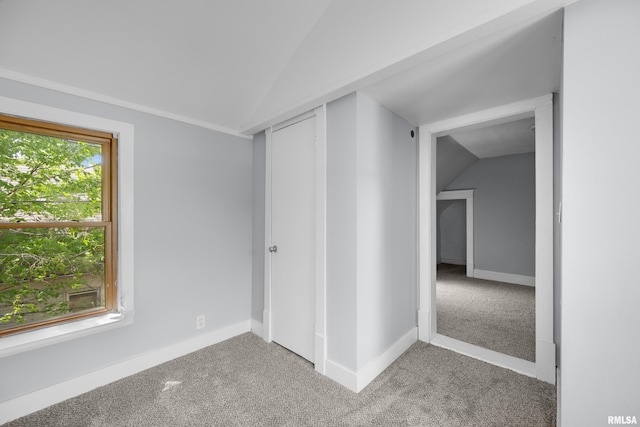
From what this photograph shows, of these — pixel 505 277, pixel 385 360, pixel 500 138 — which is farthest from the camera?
pixel 505 277

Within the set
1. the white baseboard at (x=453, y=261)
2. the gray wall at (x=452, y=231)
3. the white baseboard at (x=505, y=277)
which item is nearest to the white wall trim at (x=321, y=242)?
the white baseboard at (x=505, y=277)

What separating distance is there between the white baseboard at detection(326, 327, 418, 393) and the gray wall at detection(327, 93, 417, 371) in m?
0.04

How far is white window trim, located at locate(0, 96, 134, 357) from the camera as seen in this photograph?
5.32ft

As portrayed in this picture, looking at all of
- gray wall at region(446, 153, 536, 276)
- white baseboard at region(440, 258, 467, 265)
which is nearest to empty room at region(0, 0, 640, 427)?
gray wall at region(446, 153, 536, 276)

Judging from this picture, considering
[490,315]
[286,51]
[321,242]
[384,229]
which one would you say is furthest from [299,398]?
[490,315]

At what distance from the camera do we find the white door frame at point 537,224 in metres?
1.96

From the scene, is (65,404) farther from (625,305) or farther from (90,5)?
(625,305)

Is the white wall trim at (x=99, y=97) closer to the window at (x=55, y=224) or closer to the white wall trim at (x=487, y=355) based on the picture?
the window at (x=55, y=224)

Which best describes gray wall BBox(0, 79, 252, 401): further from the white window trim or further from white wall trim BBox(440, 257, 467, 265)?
white wall trim BBox(440, 257, 467, 265)

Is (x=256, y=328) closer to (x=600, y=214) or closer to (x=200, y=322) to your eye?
(x=200, y=322)

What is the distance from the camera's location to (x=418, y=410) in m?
1.66

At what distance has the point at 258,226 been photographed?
2756 millimetres

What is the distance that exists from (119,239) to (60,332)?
66 cm

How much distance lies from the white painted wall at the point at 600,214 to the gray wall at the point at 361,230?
3.53 ft
